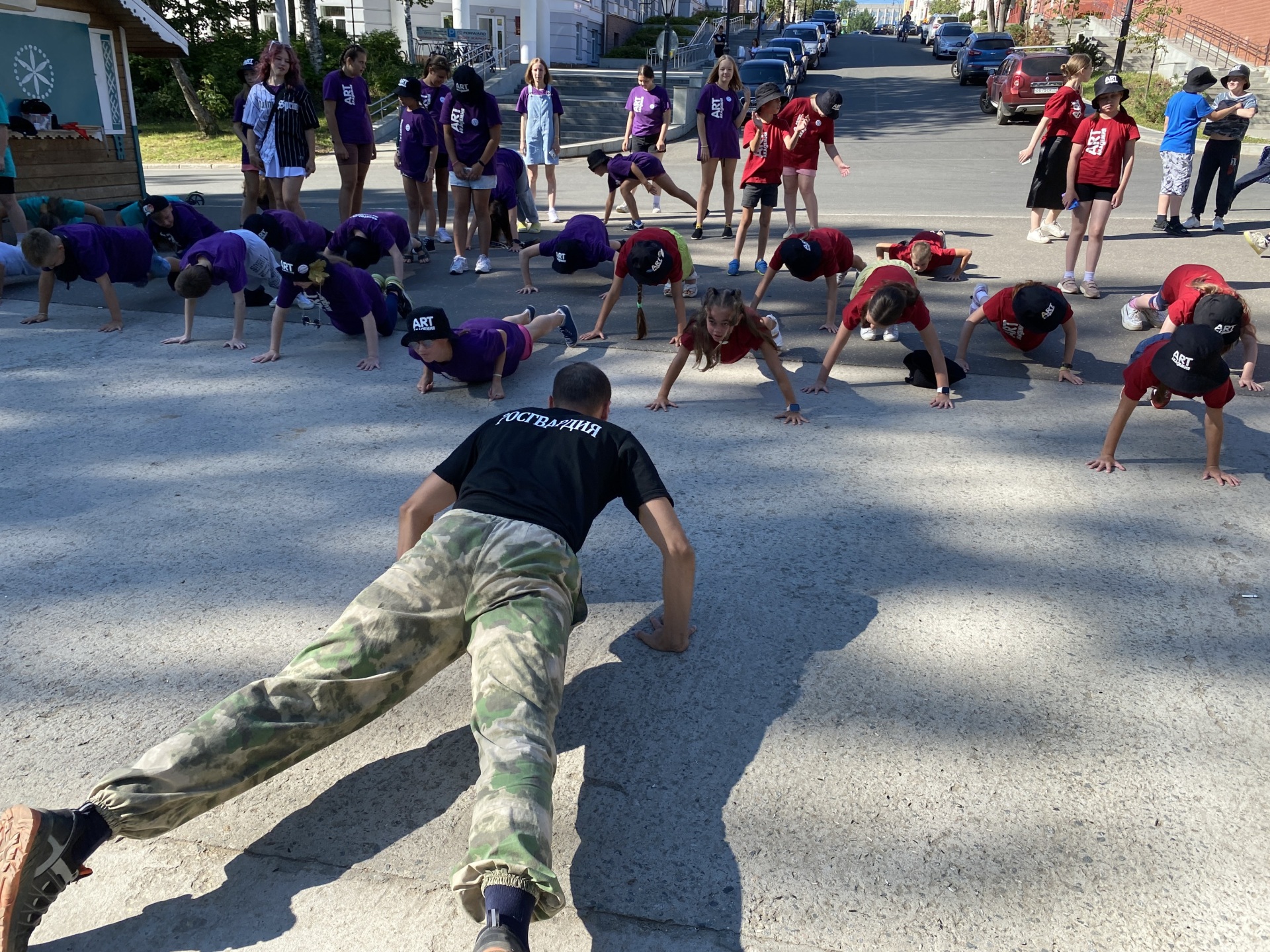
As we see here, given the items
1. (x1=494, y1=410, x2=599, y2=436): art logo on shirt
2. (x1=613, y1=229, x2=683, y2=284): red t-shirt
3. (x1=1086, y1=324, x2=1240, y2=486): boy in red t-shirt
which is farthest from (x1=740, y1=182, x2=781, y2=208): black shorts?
(x1=494, y1=410, x2=599, y2=436): art logo on shirt

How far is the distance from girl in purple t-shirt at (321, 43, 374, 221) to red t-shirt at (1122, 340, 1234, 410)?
25.5ft

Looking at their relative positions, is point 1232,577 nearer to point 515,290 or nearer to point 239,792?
point 239,792

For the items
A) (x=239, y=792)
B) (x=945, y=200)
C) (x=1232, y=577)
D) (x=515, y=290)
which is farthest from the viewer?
(x=945, y=200)

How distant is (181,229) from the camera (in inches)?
342

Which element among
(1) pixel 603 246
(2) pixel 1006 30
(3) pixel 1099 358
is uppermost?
(2) pixel 1006 30

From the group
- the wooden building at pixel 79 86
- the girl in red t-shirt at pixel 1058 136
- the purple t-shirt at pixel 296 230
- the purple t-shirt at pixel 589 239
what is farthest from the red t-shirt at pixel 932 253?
the wooden building at pixel 79 86

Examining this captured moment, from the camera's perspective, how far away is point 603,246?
7.91 meters

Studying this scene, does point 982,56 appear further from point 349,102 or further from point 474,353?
point 474,353

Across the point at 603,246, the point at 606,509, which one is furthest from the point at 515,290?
the point at 606,509

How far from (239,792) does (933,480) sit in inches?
148

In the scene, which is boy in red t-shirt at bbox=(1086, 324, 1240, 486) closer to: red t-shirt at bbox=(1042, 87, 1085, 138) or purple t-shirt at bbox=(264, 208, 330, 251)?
red t-shirt at bbox=(1042, 87, 1085, 138)

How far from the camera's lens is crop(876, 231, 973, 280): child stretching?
823 cm

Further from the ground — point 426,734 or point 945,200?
point 945,200

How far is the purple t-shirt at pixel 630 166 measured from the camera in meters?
9.59
